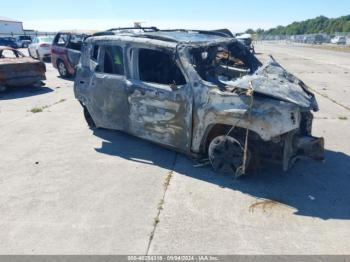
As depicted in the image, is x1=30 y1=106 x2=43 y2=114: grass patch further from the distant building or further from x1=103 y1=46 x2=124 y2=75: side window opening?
the distant building

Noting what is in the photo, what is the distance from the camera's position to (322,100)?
34.6 ft

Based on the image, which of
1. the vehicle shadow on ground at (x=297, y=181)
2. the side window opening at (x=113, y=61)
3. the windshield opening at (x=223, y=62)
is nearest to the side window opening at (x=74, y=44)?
the side window opening at (x=113, y=61)

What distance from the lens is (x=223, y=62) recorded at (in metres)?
6.58

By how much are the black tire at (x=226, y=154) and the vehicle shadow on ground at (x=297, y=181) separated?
0.46ft

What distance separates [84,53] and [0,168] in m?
2.65

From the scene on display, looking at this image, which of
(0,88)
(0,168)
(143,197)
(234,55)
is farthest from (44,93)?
(143,197)

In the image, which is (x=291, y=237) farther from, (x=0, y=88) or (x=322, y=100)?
(x=0, y=88)

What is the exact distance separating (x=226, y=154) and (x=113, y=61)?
274 cm

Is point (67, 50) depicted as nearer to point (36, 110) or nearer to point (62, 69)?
point (62, 69)

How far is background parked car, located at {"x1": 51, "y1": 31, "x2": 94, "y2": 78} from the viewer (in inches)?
581

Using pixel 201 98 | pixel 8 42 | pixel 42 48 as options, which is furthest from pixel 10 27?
pixel 201 98

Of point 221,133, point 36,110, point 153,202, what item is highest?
point 221,133

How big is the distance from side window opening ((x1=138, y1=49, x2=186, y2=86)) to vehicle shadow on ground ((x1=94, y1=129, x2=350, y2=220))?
4.21 ft

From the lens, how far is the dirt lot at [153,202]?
3.67 meters
